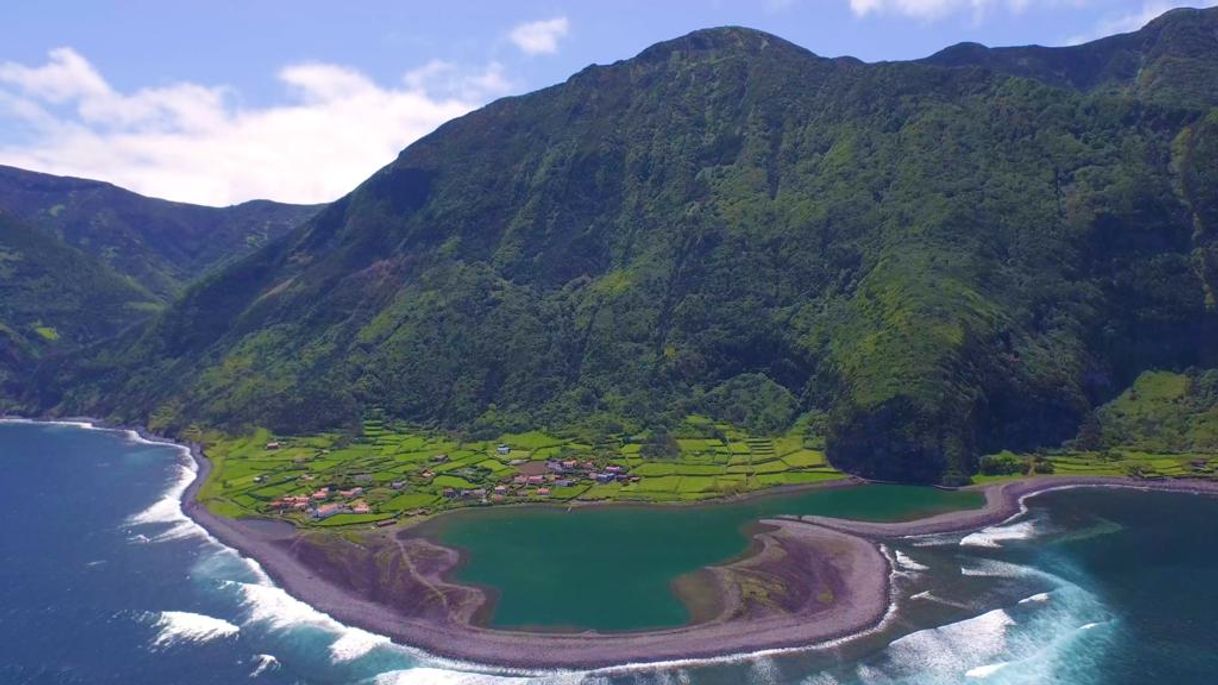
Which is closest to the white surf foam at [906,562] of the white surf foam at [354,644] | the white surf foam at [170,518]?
the white surf foam at [354,644]

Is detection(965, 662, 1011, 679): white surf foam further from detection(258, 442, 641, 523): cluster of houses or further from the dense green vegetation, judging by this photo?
detection(258, 442, 641, 523): cluster of houses

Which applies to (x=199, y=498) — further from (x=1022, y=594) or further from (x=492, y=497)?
(x=1022, y=594)

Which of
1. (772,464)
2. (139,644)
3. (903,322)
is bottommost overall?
(139,644)

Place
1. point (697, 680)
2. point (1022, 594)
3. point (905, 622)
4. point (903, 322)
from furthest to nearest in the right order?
1. point (903, 322)
2. point (1022, 594)
3. point (905, 622)
4. point (697, 680)

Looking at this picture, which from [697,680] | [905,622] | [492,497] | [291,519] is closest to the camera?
[697,680]

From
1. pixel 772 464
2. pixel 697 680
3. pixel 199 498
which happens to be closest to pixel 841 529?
pixel 772 464

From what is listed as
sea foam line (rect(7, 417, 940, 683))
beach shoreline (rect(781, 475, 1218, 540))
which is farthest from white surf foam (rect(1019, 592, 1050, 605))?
beach shoreline (rect(781, 475, 1218, 540))
